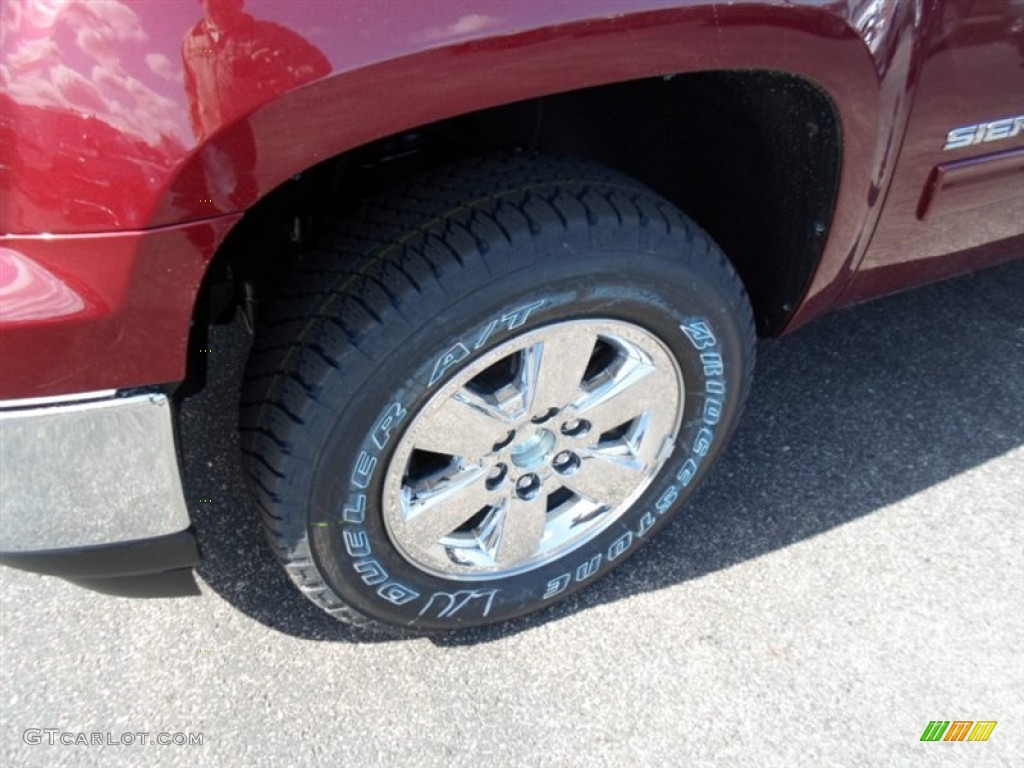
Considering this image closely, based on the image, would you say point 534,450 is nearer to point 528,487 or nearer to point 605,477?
point 528,487

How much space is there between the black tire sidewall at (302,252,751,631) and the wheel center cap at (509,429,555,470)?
26 cm

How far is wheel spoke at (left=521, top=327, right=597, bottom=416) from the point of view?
1.50 metres

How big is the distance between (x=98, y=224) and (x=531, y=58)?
564 mm

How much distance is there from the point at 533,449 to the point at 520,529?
172 millimetres

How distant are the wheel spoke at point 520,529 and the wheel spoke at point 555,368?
0.22m

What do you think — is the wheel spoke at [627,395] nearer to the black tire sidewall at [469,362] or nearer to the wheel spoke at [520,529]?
the black tire sidewall at [469,362]

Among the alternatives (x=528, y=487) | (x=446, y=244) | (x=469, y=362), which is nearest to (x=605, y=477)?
(x=528, y=487)

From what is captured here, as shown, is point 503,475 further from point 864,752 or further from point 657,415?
point 864,752

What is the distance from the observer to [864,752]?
1.66 meters

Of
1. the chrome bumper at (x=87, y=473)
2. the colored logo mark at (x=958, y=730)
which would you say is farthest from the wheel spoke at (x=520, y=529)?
the colored logo mark at (x=958, y=730)

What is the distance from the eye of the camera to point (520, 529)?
1.72 metres

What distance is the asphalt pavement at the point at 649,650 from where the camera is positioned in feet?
5.41

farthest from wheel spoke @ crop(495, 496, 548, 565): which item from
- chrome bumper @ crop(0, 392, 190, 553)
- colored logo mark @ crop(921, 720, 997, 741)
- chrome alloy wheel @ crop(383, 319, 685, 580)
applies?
colored logo mark @ crop(921, 720, 997, 741)

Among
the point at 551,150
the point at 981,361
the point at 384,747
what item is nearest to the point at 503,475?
the point at 384,747
